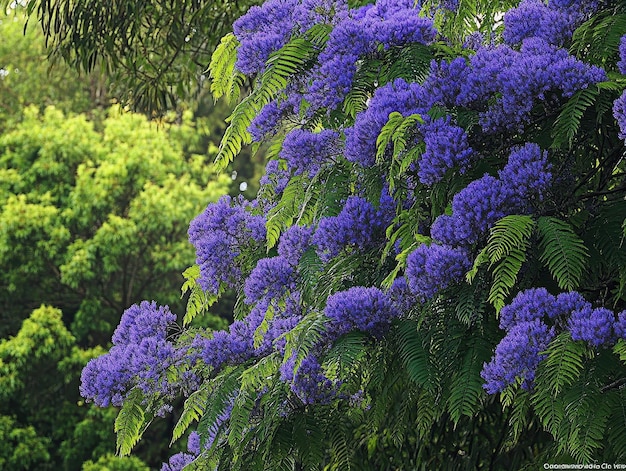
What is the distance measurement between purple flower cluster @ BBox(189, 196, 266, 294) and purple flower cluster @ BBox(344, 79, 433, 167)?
1.18 meters

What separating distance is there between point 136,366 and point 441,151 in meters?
1.61

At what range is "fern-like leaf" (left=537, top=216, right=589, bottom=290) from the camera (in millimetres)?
2605

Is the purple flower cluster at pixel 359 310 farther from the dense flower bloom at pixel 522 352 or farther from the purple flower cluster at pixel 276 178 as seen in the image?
the purple flower cluster at pixel 276 178

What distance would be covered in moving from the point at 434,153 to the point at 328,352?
0.68m

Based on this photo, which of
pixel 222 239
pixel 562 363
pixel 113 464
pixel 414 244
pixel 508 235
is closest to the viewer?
pixel 562 363

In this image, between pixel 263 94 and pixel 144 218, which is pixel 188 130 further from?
pixel 263 94

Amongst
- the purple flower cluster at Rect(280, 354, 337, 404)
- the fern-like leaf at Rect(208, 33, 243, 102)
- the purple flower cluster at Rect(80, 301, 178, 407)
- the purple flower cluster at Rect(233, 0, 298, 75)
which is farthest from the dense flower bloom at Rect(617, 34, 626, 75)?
the purple flower cluster at Rect(80, 301, 178, 407)

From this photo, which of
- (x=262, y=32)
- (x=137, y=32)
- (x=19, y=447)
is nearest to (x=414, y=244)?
(x=262, y=32)

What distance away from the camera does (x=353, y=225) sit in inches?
127

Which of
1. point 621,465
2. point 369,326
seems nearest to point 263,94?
point 369,326

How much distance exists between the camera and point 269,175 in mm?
4383

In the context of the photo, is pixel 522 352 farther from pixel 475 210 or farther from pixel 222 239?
pixel 222 239

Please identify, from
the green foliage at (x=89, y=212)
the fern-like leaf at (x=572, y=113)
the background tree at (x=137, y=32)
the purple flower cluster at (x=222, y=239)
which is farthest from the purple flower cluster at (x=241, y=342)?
the green foliage at (x=89, y=212)

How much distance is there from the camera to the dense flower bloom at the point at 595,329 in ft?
8.13
